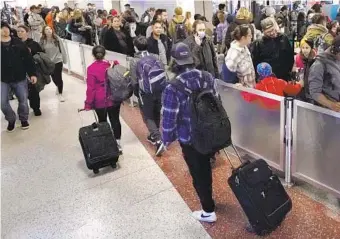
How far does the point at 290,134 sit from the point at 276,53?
1399 mm

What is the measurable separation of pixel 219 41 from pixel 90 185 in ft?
16.3

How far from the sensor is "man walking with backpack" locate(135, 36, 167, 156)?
4.11 m


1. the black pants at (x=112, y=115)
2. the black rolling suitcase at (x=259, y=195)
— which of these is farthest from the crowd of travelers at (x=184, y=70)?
the black rolling suitcase at (x=259, y=195)

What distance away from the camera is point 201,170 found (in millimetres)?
2941

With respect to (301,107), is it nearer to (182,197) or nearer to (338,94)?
(338,94)

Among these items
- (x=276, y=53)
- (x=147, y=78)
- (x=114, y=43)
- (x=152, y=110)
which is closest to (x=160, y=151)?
(x=152, y=110)

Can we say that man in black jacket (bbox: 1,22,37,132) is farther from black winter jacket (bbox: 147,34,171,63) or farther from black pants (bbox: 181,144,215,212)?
black pants (bbox: 181,144,215,212)

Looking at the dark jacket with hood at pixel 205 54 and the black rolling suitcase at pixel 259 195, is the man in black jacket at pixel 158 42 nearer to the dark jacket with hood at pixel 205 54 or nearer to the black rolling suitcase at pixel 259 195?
the dark jacket with hood at pixel 205 54

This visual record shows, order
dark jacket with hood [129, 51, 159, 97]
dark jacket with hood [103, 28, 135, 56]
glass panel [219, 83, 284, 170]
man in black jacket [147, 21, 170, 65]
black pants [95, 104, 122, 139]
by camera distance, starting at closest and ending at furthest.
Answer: glass panel [219, 83, 284, 170]
dark jacket with hood [129, 51, 159, 97]
black pants [95, 104, 122, 139]
man in black jacket [147, 21, 170, 65]
dark jacket with hood [103, 28, 135, 56]

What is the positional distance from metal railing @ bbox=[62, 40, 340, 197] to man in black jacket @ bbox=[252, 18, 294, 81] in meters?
0.76

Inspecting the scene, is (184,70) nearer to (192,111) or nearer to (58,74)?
(192,111)

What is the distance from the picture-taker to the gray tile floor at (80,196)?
127 inches

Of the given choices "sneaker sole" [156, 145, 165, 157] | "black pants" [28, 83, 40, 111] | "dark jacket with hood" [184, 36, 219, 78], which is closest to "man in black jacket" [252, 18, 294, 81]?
"dark jacket with hood" [184, 36, 219, 78]

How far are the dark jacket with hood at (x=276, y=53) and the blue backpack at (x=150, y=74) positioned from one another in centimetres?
123
